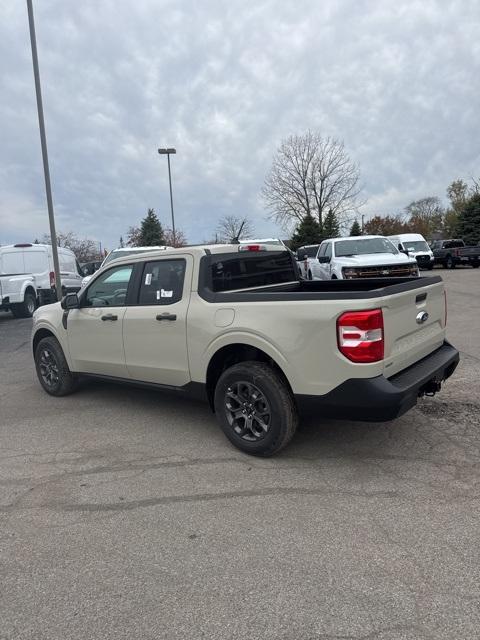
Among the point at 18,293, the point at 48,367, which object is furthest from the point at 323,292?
the point at 18,293

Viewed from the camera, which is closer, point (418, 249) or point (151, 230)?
point (418, 249)

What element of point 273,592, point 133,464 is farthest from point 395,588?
point 133,464

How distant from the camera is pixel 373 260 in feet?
41.4

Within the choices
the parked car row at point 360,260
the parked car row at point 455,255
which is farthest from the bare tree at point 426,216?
the parked car row at point 360,260

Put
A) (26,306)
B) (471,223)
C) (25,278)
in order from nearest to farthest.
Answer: (25,278)
(26,306)
(471,223)

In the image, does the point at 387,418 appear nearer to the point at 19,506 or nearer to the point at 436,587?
the point at 436,587

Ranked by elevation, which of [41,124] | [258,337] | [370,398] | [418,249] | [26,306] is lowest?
[370,398]

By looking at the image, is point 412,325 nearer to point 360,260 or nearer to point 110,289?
point 110,289

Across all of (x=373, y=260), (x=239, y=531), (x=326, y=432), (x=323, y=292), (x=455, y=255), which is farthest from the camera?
(x=455, y=255)

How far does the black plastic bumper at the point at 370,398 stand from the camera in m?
3.35

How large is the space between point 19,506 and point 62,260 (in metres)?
17.0

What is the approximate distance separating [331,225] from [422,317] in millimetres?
44978

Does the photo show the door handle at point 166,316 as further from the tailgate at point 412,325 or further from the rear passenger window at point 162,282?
the tailgate at point 412,325

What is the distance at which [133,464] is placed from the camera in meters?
4.01
